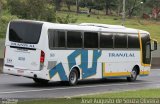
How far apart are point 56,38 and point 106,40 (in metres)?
4.38

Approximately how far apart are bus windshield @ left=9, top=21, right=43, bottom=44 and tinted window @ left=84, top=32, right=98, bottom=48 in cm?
326

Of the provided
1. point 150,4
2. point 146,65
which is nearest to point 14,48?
point 146,65

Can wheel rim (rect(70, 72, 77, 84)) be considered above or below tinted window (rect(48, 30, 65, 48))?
below

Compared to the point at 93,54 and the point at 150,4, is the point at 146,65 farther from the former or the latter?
the point at 150,4

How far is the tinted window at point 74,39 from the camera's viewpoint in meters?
23.0

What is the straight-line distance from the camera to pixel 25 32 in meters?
21.9

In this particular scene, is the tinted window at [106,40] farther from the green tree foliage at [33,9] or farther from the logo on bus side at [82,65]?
the green tree foliage at [33,9]

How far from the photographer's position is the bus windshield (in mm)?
21609

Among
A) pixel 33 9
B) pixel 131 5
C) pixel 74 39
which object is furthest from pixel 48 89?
pixel 131 5

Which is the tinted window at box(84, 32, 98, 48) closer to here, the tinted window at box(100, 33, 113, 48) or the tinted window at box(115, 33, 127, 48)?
the tinted window at box(100, 33, 113, 48)

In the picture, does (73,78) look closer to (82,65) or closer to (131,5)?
(82,65)

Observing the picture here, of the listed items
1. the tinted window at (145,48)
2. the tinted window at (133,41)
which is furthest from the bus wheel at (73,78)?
the tinted window at (145,48)

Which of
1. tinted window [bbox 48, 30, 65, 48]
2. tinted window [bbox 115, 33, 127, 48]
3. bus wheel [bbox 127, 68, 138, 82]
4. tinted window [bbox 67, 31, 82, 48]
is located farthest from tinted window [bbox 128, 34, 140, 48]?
tinted window [bbox 48, 30, 65, 48]

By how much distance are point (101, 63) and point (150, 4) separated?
3935 inches
